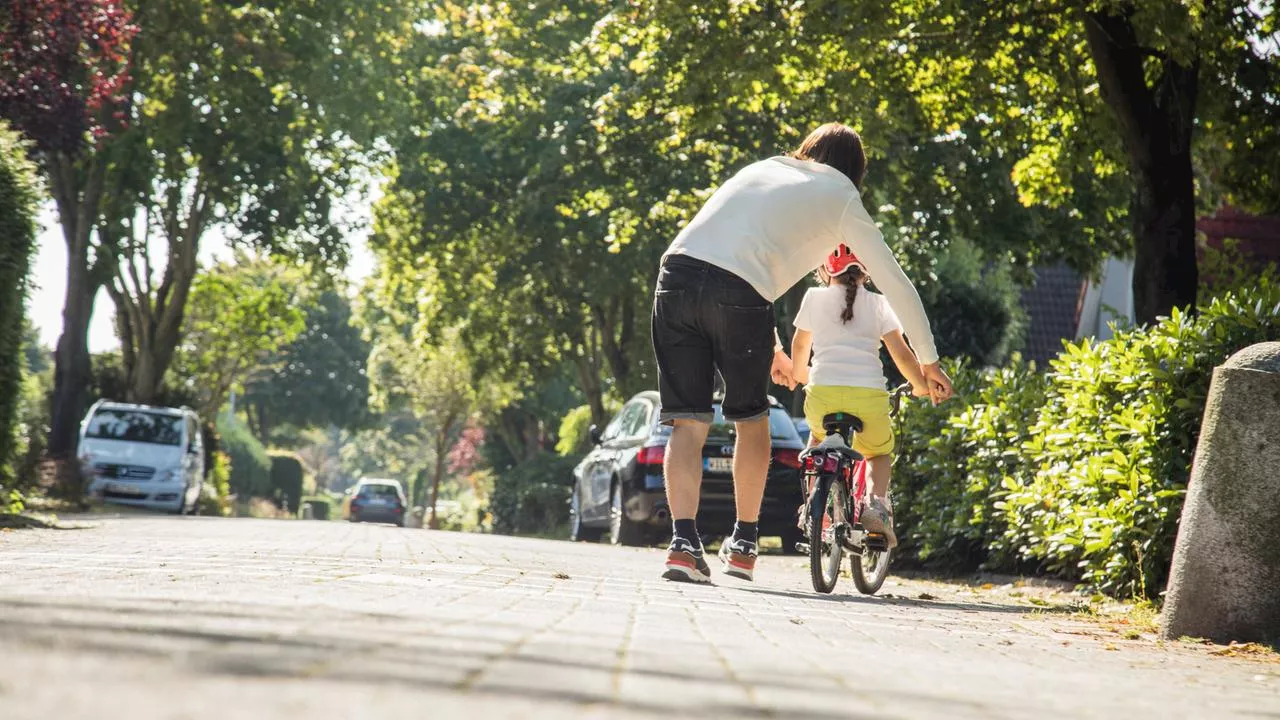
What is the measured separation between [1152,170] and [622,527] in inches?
249

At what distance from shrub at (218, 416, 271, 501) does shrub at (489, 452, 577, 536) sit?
11.5 m

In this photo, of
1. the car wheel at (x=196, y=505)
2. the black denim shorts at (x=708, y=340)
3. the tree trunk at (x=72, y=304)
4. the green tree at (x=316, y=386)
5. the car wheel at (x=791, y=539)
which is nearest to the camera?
the black denim shorts at (x=708, y=340)

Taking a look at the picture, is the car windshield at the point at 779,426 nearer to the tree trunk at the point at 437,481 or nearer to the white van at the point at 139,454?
the white van at the point at 139,454

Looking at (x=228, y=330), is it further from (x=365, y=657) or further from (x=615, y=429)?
(x=365, y=657)

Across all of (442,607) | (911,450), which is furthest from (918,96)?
(442,607)

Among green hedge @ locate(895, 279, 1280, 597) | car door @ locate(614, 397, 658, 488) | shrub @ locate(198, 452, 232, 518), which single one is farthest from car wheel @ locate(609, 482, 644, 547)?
shrub @ locate(198, 452, 232, 518)

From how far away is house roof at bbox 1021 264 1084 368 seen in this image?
3491 cm

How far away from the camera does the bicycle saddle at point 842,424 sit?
8.05 meters

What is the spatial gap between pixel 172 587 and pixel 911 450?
8060 mm

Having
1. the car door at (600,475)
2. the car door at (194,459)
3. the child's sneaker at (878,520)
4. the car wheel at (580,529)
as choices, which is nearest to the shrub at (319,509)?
the car door at (194,459)

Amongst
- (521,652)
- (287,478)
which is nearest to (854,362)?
(521,652)

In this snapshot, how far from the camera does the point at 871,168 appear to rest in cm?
2116

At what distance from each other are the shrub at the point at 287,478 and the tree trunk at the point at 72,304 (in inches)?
1441

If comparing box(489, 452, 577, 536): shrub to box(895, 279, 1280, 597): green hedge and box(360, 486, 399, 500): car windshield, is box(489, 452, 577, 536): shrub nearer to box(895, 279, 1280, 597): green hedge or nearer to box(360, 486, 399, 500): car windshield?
box(360, 486, 399, 500): car windshield
